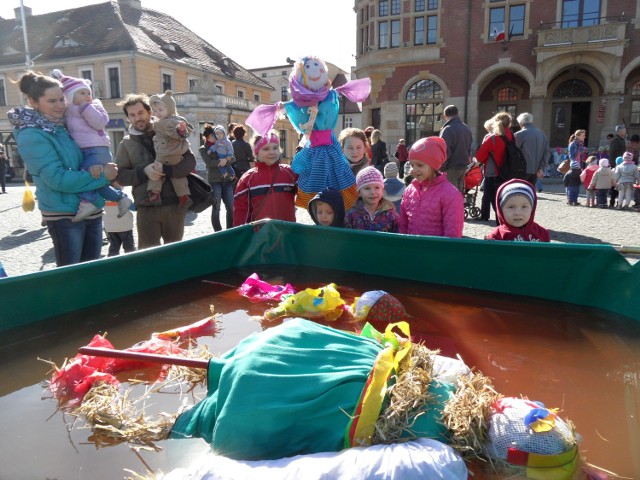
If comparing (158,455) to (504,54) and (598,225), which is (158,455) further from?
(504,54)

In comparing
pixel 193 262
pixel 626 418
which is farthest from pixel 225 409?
pixel 193 262

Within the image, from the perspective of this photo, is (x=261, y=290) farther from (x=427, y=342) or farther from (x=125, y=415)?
(x=125, y=415)

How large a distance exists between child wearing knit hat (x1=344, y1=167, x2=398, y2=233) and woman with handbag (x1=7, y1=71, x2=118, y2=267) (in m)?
1.65

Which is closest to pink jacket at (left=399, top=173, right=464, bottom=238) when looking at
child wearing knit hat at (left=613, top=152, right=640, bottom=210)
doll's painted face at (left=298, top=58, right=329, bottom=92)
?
doll's painted face at (left=298, top=58, right=329, bottom=92)

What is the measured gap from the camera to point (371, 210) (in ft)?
11.2

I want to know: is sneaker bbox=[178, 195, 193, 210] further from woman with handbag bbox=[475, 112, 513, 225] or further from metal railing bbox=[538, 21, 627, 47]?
metal railing bbox=[538, 21, 627, 47]

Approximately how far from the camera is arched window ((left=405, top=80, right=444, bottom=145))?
2102cm

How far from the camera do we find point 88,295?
2686 millimetres

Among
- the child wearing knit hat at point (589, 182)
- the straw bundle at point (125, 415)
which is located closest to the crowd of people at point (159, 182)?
the straw bundle at point (125, 415)

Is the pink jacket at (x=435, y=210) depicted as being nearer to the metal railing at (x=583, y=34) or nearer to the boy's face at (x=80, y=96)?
the boy's face at (x=80, y=96)

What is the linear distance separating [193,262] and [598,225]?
603 cm

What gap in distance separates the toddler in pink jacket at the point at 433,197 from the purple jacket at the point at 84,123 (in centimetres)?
209

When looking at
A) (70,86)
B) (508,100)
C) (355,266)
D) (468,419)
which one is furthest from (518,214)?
(508,100)

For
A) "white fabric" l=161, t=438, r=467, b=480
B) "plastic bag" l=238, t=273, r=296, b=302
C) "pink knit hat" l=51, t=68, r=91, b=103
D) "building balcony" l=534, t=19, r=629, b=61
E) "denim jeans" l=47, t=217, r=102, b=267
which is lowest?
"plastic bag" l=238, t=273, r=296, b=302
